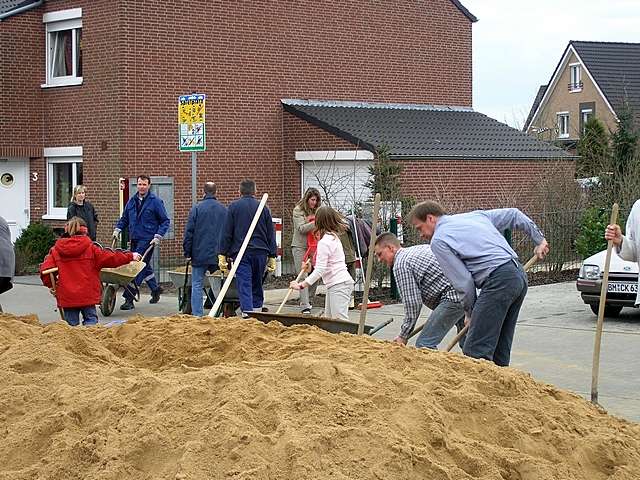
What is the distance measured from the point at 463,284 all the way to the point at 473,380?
2051mm

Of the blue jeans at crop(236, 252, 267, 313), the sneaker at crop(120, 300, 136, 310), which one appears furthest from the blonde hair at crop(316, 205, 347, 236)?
the sneaker at crop(120, 300, 136, 310)

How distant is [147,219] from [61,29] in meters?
11.4

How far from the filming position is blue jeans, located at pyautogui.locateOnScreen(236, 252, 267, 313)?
14.1 meters

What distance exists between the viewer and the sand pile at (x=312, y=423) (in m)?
5.41

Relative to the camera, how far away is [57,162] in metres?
27.4

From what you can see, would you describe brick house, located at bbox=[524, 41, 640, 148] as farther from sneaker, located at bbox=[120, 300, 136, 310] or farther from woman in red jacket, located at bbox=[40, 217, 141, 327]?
woman in red jacket, located at bbox=[40, 217, 141, 327]

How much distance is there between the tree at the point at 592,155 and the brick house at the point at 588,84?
1857cm

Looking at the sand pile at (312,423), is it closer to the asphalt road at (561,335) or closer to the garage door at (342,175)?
the asphalt road at (561,335)

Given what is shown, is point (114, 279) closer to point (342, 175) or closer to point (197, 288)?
point (197, 288)

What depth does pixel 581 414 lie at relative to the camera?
6559mm

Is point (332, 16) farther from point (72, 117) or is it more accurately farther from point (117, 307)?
point (117, 307)

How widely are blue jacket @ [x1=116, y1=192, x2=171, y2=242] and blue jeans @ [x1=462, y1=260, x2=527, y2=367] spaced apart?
9.17 metres

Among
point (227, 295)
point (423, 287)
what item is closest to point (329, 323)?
point (423, 287)

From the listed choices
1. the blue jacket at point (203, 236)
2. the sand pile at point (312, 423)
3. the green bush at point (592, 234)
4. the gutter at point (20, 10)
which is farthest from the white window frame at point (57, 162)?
the sand pile at point (312, 423)
